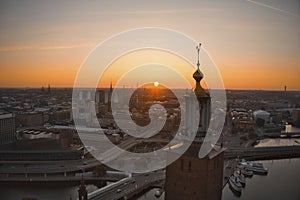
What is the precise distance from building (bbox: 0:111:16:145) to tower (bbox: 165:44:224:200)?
25.1 feet

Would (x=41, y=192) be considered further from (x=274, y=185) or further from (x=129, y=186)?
(x=274, y=185)

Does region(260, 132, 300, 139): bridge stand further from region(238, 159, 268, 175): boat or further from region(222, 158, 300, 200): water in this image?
region(238, 159, 268, 175): boat

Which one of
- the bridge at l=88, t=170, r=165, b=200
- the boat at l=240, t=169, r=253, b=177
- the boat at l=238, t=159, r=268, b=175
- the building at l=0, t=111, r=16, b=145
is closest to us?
the bridge at l=88, t=170, r=165, b=200

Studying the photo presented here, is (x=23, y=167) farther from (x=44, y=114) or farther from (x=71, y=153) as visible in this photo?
(x=44, y=114)

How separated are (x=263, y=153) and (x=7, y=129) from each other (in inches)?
274

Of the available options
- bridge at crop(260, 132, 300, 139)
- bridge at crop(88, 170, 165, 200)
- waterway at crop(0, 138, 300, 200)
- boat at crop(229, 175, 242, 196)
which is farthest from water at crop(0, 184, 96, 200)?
bridge at crop(260, 132, 300, 139)

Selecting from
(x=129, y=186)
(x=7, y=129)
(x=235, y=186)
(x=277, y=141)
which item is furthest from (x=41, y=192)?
(x=277, y=141)

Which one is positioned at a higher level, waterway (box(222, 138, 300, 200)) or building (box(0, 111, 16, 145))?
building (box(0, 111, 16, 145))

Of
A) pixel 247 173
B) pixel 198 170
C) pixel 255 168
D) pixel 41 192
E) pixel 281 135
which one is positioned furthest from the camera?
pixel 281 135

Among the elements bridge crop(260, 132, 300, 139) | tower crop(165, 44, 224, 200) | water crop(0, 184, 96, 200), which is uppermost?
tower crop(165, 44, 224, 200)

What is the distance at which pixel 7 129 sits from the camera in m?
8.80

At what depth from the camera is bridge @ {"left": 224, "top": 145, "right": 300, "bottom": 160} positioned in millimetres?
8625

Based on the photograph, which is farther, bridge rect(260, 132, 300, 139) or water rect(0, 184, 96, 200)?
bridge rect(260, 132, 300, 139)

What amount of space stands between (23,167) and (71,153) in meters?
0.99
